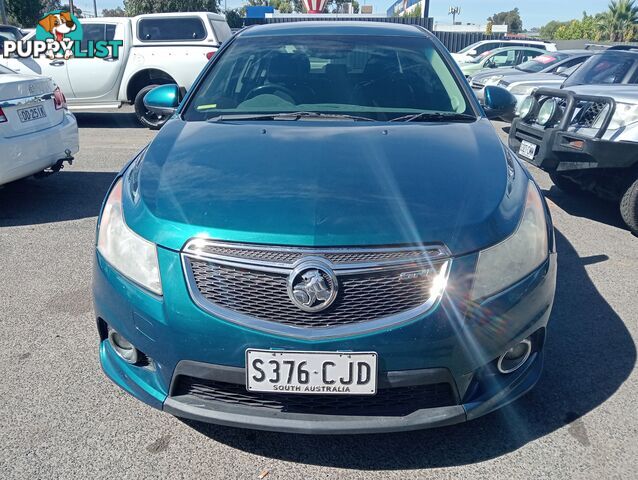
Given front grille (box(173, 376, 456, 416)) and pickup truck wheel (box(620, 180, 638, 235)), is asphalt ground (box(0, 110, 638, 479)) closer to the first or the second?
front grille (box(173, 376, 456, 416))

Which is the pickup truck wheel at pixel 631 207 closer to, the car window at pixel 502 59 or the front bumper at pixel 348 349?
the front bumper at pixel 348 349

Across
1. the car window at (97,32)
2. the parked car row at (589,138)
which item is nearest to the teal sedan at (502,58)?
the car window at (97,32)

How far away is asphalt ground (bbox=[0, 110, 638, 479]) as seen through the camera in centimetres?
223

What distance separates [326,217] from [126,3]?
118ft

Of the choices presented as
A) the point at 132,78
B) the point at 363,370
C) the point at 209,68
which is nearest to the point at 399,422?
the point at 363,370

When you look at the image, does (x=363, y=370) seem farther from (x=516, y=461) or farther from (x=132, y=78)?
(x=132, y=78)

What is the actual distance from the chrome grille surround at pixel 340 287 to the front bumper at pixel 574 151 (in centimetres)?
327

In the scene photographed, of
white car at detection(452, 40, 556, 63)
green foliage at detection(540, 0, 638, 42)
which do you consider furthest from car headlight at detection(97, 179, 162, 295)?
green foliage at detection(540, 0, 638, 42)

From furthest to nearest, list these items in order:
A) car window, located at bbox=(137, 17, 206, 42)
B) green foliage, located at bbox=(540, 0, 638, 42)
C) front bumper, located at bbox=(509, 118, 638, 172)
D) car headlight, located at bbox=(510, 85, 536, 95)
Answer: green foliage, located at bbox=(540, 0, 638, 42) < car window, located at bbox=(137, 17, 206, 42) < car headlight, located at bbox=(510, 85, 536, 95) < front bumper, located at bbox=(509, 118, 638, 172)

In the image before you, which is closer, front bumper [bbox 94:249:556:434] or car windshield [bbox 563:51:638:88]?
front bumper [bbox 94:249:556:434]

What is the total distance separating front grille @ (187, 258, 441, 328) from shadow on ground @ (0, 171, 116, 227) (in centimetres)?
370

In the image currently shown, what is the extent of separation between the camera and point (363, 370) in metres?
1.96

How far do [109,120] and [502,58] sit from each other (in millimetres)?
10982

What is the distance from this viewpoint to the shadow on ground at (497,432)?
230cm
